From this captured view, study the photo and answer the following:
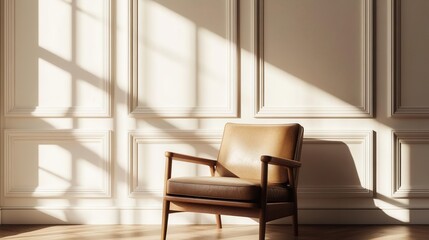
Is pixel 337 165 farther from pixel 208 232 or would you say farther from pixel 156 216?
pixel 156 216

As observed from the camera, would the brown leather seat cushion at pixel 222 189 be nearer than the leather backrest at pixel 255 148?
Yes

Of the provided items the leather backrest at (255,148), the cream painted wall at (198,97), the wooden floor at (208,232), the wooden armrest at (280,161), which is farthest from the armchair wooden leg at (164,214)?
the cream painted wall at (198,97)

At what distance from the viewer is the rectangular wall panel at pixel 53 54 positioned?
4215 mm

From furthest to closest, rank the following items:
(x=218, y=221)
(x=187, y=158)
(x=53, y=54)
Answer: (x=53, y=54)
(x=218, y=221)
(x=187, y=158)

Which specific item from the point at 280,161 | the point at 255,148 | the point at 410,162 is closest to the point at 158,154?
the point at 255,148

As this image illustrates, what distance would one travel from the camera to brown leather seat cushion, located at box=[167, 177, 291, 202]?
3.17 m

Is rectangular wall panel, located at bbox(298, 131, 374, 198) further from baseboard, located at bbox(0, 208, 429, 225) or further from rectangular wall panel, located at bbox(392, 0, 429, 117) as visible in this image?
rectangular wall panel, located at bbox(392, 0, 429, 117)

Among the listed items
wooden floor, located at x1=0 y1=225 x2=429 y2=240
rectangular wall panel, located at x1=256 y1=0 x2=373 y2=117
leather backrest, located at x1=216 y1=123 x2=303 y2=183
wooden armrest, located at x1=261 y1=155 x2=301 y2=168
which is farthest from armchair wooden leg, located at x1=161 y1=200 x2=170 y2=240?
rectangular wall panel, located at x1=256 y1=0 x2=373 y2=117

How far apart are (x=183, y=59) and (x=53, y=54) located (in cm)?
89

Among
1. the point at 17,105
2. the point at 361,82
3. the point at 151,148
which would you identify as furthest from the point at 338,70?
the point at 17,105

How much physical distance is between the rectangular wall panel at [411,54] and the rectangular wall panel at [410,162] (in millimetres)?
227

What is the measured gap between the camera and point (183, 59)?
420 cm

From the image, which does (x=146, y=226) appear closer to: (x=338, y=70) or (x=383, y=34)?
(x=338, y=70)

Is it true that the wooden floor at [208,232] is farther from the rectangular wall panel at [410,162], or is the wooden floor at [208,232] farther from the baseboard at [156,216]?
the rectangular wall panel at [410,162]
